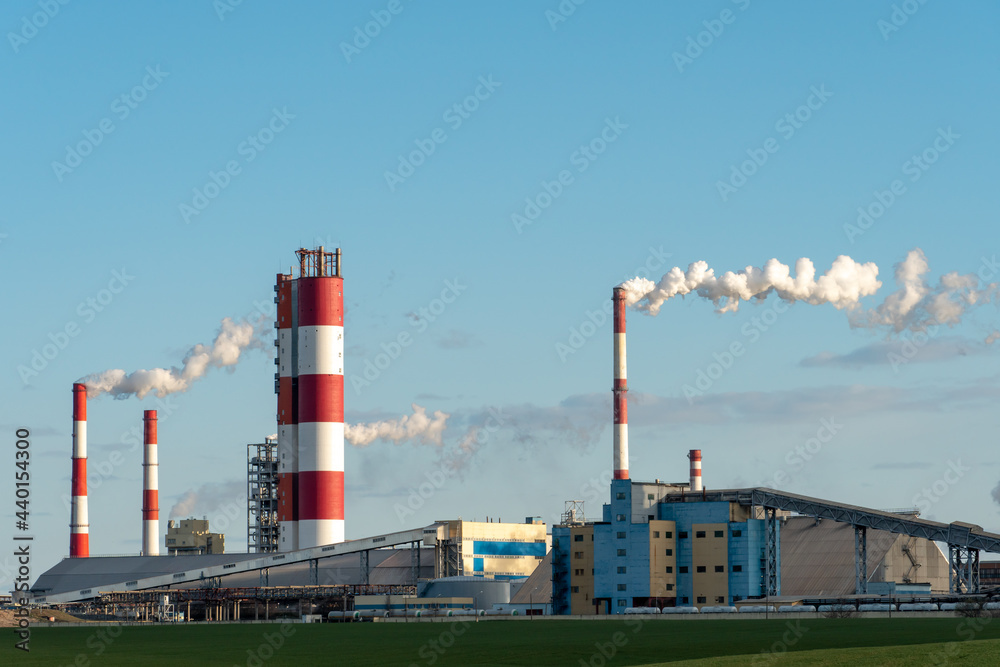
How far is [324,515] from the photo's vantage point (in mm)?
110375

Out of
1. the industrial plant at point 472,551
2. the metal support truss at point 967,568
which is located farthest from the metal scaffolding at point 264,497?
the metal support truss at point 967,568

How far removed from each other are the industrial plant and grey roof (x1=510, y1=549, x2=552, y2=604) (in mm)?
155

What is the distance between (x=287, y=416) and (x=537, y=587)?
2738cm

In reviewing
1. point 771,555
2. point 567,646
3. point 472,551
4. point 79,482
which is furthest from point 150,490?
point 567,646

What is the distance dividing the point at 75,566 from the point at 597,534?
5453cm

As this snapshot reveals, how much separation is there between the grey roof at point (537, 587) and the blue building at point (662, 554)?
3.73 metres

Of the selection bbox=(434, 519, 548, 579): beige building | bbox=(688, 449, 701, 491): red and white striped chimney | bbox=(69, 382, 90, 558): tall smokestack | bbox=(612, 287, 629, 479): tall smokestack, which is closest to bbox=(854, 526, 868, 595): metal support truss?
bbox=(612, 287, 629, 479): tall smokestack

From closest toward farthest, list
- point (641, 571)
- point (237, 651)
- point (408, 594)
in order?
point (237, 651)
point (641, 571)
point (408, 594)

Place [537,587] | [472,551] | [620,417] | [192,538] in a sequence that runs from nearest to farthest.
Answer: [620,417] → [537,587] → [472,551] → [192,538]

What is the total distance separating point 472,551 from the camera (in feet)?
363

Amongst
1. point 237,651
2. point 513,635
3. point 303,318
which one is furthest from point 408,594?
point 237,651

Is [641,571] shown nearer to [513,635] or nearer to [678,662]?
[513,635]

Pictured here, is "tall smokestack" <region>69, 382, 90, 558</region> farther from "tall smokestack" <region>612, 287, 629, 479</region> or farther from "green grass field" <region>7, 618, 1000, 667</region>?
"green grass field" <region>7, 618, 1000, 667</region>

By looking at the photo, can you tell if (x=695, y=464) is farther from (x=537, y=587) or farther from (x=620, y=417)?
(x=537, y=587)
